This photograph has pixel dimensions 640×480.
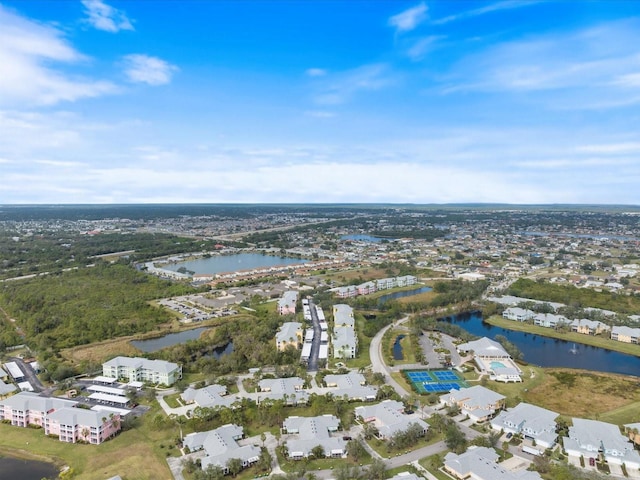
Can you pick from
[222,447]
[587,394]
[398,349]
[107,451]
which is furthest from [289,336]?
[587,394]

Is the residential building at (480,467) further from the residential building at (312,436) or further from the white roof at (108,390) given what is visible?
the white roof at (108,390)

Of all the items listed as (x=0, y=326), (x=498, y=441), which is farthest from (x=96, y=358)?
(x=498, y=441)

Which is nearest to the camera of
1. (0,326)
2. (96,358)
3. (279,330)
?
(96,358)

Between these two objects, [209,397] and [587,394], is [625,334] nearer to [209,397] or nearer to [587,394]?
[587,394]

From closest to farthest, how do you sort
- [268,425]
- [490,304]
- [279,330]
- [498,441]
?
1. [498,441]
2. [268,425]
3. [279,330]
4. [490,304]

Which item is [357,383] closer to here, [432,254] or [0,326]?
[0,326]
